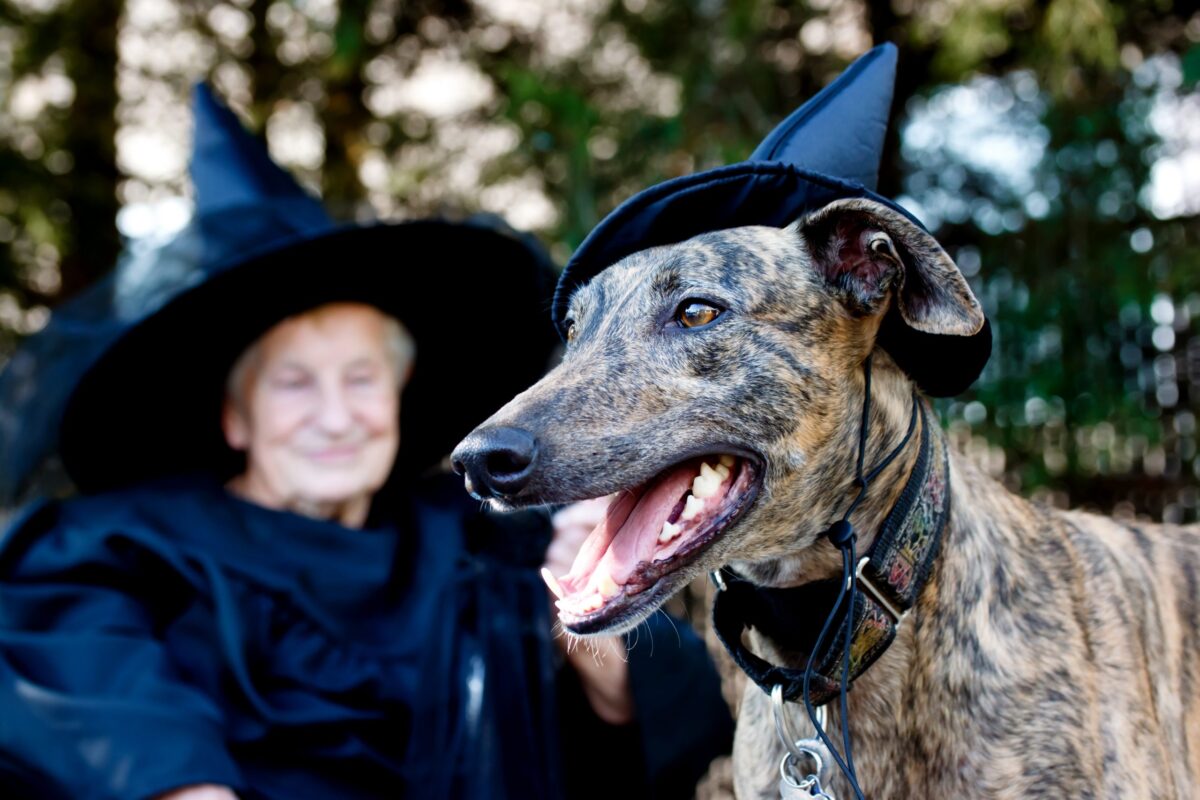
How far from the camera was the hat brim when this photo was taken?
1.82 m

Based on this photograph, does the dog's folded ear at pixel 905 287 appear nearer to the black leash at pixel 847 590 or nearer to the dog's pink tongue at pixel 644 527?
the black leash at pixel 847 590

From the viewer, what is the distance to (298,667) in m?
2.63

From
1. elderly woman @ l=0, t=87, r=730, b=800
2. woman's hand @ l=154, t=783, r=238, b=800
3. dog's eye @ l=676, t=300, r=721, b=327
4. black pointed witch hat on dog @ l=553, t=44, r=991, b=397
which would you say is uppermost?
black pointed witch hat on dog @ l=553, t=44, r=991, b=397

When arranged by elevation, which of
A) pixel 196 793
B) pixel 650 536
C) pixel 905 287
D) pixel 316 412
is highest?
pixel 905 287

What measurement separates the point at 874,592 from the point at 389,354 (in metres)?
1.87

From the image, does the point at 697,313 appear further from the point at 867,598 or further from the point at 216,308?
the point at 216,308

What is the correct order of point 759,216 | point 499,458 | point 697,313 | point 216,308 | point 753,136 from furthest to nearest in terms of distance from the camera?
1. point 753,136
2. point 216,308
3. point 759,216
4. point 697,313
5. point 499,458

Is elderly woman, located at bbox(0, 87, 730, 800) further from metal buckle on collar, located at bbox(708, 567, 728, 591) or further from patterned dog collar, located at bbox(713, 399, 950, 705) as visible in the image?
patterned dog collar, located at bbox(713, 399, 950, 705)

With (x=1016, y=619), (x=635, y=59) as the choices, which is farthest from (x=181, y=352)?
(x=635, y=59)

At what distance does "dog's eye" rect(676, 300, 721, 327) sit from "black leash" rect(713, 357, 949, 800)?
0.94ft

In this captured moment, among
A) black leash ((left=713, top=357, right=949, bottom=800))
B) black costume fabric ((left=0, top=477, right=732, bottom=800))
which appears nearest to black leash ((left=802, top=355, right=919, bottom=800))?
black leash ((left=713, top=357, right=949, bottom=800))

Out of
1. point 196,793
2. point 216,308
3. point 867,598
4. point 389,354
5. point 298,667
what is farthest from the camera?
point 389,354

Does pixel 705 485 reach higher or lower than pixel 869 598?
higher

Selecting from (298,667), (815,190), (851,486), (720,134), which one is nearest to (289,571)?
(298,667)
